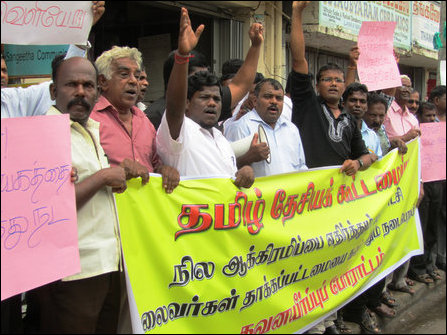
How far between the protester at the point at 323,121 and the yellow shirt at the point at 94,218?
186 centimetres

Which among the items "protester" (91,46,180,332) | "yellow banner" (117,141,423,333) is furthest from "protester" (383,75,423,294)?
"protester" (91,46,180,332)

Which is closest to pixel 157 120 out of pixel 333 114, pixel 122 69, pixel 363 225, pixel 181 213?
pixel 122 69

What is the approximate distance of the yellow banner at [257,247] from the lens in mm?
2648

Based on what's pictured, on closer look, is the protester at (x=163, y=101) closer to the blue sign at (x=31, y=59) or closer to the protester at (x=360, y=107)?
the blue sign at (x=31, y=59)

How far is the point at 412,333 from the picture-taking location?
14.6 feet

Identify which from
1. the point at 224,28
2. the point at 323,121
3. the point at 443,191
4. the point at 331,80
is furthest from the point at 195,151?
the point at 224,28

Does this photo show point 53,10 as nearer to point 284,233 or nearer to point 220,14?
point 284,233

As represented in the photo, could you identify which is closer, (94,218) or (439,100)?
(94,218)

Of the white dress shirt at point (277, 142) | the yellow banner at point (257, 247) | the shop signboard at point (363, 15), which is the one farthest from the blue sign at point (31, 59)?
the shop signboard at point (363, 15)

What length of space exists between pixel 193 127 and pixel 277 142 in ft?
2.78

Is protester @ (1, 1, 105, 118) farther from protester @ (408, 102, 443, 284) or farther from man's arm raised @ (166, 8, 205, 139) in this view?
protester @ (408, 102, 443, 284)

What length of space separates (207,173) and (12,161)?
3.78ft

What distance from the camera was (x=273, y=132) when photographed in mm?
3615

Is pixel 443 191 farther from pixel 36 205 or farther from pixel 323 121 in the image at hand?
pixel 36 205
